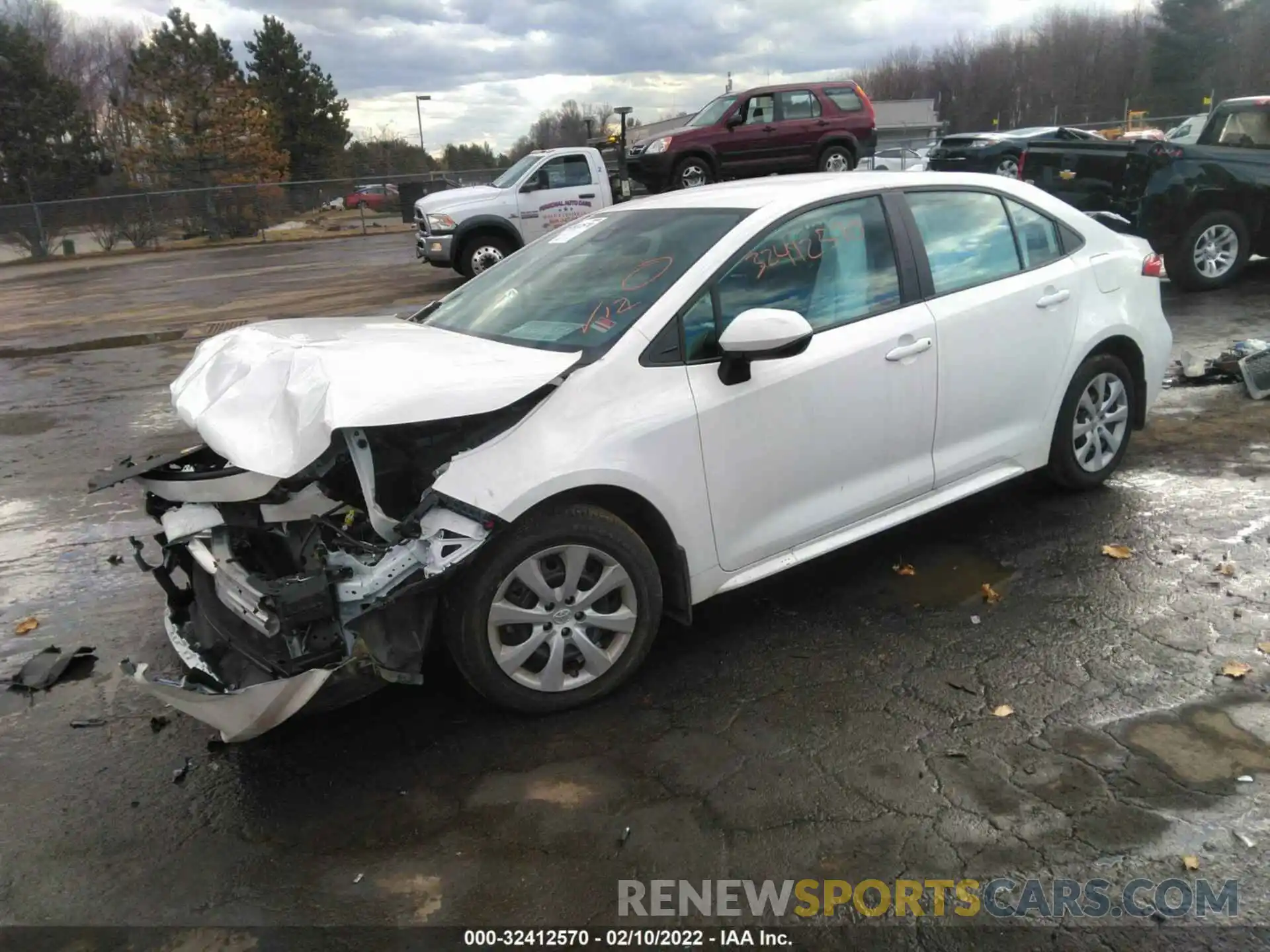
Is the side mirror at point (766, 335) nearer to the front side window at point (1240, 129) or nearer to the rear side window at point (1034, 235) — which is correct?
the rear side window at point (1034, 235)

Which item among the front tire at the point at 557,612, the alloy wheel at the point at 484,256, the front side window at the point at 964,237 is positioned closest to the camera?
the front tire at the point at 557,612

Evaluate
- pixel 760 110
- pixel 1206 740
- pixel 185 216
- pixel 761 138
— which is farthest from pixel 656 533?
pixel 185 216

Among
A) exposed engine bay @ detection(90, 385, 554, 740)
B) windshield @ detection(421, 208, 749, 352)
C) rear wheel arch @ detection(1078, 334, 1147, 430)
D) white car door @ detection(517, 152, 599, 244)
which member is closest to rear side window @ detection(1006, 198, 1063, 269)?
rear wheel arch @ detection(1078, 334, 1147, 430)

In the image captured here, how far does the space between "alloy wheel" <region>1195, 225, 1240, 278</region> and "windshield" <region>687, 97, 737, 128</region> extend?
9.21m

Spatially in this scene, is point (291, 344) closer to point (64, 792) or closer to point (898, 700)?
point (64, 792)

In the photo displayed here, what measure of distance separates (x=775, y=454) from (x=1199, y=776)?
173cm

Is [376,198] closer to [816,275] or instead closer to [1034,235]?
[1034,235]

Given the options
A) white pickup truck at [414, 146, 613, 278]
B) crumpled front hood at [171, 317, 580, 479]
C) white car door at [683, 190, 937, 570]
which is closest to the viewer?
crumpled front hood at [171, 317, 580, 479]

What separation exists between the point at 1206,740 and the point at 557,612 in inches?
85.9

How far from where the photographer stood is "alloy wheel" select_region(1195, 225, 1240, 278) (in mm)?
10102

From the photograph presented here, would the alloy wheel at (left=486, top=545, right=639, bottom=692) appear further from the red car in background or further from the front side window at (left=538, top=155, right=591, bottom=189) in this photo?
the red car in background

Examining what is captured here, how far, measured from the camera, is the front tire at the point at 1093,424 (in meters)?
4.69

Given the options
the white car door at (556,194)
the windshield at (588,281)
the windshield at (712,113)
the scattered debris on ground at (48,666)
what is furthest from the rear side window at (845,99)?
the scattered debris on ground at (48,666)

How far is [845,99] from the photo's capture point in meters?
17.5
